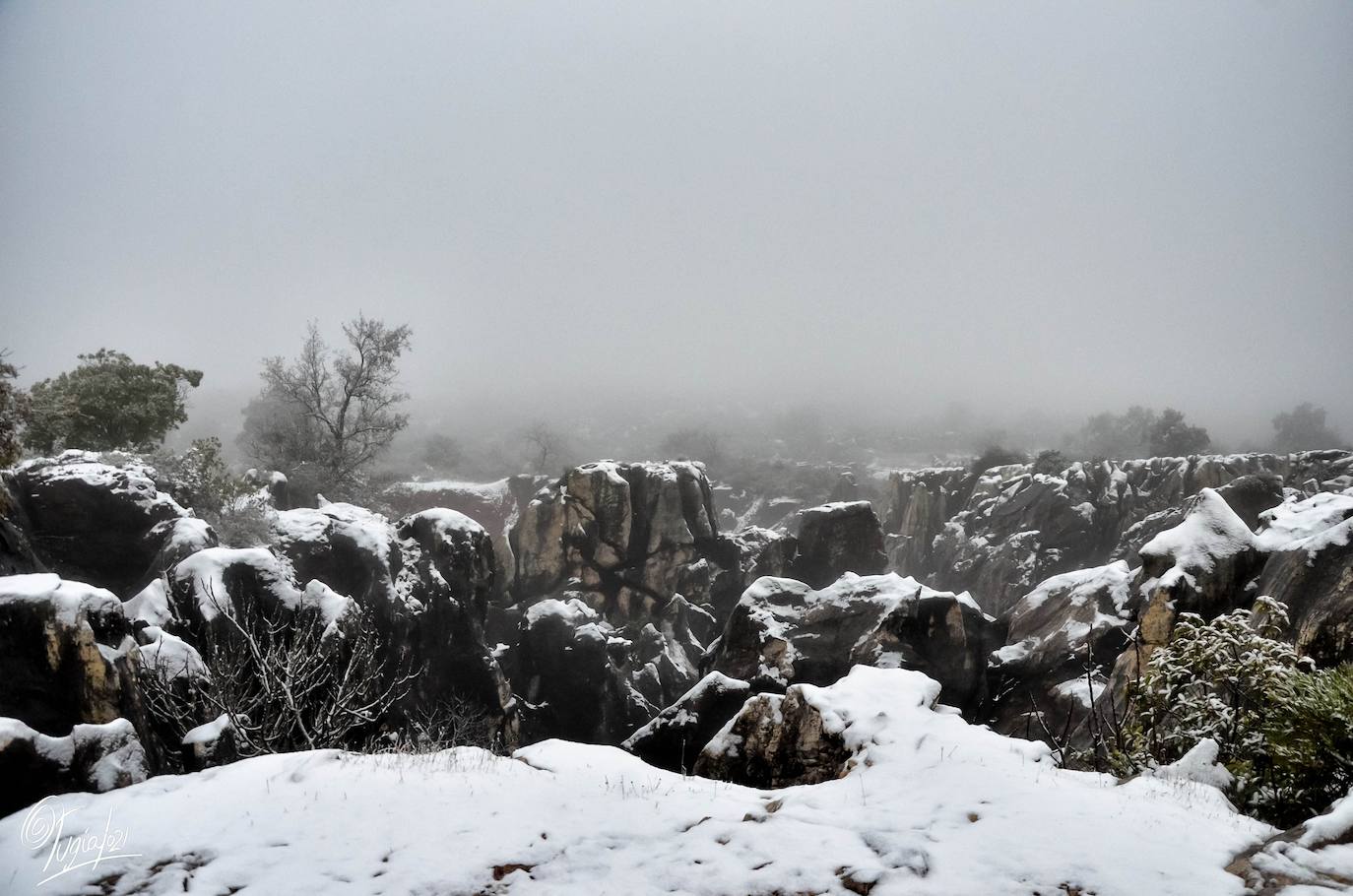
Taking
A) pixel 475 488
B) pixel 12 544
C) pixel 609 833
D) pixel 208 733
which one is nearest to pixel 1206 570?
pixel 609 833

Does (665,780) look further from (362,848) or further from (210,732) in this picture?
(210,732)

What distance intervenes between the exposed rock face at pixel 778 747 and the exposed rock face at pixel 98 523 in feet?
57.3

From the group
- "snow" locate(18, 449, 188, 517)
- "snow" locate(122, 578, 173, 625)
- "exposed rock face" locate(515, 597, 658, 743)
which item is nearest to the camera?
"snow" locate(122, 578, 173, 625)

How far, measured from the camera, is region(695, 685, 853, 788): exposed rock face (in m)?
11.1

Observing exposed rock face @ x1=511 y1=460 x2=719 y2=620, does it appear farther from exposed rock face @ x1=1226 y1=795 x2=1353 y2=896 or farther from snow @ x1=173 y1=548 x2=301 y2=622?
exposed rock face @ x1=1226 y1=795 x2=1353 y2=896

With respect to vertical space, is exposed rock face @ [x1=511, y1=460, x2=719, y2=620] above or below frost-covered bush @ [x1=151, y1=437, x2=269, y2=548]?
below

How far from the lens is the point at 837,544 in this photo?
4481 cm

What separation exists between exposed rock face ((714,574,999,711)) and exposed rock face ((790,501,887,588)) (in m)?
16.0

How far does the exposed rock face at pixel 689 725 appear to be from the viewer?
70.6ft

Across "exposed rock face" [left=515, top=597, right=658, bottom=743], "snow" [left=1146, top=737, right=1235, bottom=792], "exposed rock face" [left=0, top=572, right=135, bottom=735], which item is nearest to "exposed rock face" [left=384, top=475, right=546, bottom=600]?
"exposed rock face" [left=515, top=597, right=658, bottom=743]

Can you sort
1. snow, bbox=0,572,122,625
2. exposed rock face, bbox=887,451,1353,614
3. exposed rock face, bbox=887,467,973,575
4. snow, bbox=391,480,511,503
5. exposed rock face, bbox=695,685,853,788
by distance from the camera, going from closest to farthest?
snow, bbox=0,572,122,625
exposed rock face, bbox=695,685,853,788
exposed rock face, bbox=887,451,1353,614
snow, bbox=391,480,511,503
exposed rock face, bbox=887,467,973,575

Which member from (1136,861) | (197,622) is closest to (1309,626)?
(1136,861)

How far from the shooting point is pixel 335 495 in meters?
34.6

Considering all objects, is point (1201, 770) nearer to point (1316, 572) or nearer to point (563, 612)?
point (1316, 572)
